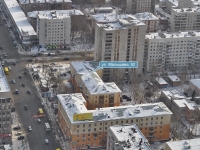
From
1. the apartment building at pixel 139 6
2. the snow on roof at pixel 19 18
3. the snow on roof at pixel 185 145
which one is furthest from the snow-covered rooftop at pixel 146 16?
the snow on roof at pixel 185 145

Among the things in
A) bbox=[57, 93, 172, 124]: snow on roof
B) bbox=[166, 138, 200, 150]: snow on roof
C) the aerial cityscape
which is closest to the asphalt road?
the aerial cityscape

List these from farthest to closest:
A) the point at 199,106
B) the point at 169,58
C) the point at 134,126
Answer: the point at 169,58, the point at 199,106, the point at 134,126

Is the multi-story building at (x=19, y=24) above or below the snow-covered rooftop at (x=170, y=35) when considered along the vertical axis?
below

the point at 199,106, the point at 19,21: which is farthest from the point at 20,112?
the point at 19,21

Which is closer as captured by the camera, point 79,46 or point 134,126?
point 134,126

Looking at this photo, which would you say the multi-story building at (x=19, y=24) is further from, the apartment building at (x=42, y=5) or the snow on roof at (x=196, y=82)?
the snow on roof at (x=196, y=82)

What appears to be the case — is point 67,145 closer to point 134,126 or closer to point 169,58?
point 134,126
